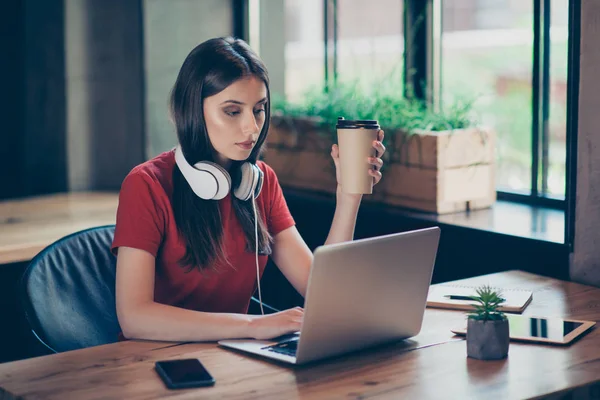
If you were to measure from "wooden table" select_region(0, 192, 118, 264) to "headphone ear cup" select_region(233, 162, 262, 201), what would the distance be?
108 cm

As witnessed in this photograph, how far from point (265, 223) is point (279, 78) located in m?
1.93

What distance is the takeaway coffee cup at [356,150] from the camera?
1926 millimetres

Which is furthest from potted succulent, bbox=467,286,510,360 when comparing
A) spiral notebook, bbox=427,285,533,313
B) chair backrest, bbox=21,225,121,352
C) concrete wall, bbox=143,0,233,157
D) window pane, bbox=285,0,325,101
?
concrete wall, bbox=143,0,233,157

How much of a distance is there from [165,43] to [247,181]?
6.59ft

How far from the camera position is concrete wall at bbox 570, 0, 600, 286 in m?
2.31

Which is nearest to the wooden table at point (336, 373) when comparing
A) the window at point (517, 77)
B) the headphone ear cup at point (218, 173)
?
the headphone ear cup at point (218, 173)

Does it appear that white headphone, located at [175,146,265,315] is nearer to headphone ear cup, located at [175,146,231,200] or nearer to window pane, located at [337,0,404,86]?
headphone ear cup, located at [175,146,231,200]

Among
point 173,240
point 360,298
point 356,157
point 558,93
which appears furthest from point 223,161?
point 558,93

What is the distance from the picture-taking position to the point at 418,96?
3441mm

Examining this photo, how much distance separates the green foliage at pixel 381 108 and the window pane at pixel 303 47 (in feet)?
0.74

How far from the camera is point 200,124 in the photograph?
211 centimetres

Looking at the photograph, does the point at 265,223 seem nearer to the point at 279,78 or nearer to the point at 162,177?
the point at 162,177

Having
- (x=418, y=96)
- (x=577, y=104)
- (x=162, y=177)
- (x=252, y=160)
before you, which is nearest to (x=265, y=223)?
(x=252, y=160)

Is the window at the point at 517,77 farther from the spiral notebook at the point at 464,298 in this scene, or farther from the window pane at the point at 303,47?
the spiral notebook at the point at 464,298
